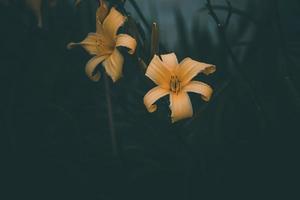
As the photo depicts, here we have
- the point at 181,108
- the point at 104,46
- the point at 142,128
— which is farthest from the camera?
the point at 142,128

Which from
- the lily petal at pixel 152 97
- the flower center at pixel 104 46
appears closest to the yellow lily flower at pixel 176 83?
the lily petal at pixel 152 97

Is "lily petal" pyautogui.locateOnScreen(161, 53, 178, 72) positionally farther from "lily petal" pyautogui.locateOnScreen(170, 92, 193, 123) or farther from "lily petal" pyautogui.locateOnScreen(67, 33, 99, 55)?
"lily petal" pyautogui.locateOnScreen(67, 33, 99, 55)

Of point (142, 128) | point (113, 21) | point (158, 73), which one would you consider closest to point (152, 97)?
point (158, 73)

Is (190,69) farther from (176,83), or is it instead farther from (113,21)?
(113,21)

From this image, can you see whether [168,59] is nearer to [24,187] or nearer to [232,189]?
[232,189]

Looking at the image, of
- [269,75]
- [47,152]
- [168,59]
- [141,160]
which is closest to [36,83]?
[47,152]
